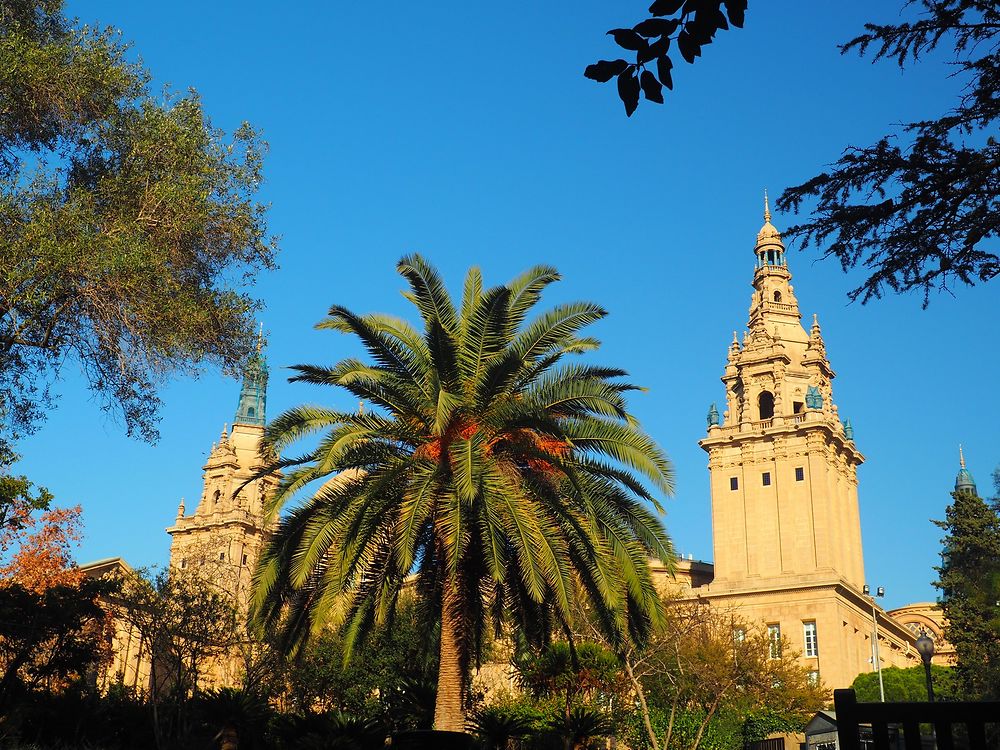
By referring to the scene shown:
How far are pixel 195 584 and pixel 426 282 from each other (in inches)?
731

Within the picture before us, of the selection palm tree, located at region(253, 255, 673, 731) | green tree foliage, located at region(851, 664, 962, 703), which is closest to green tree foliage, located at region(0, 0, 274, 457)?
palm tree, located at region(253, 255, 673, 731)

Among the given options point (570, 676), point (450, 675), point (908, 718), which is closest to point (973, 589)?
point (570, 676)

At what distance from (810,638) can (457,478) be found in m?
54.4

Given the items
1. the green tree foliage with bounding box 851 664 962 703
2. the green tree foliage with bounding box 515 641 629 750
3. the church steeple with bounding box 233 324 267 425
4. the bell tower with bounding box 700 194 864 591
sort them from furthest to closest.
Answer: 1. the church steeple with bounding box 233 324 267 425
2. the bell tower with bounding box 700 194 864 591
3. the green tree foliage with bounding box 851 664 962 703
4. the green tree foliage with bounding box 515 641 629 750

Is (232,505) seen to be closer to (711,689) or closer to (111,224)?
(711,689)

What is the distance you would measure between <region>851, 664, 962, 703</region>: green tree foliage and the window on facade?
2090 cm

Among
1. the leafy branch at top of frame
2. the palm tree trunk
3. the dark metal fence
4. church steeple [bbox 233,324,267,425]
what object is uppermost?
church steeple [bbox 233,324,267,425]

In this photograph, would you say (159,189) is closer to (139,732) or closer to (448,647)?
(448,647)

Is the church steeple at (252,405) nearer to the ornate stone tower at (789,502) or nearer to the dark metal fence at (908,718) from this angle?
the ornate stone tower at (789,502)

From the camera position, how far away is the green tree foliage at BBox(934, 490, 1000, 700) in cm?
5454

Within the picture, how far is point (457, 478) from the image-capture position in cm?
1870

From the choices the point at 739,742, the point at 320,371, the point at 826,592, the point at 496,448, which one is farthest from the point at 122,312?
the point at 826,592

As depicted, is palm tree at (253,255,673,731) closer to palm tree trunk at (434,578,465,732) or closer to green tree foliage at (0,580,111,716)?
palm tree trunk at (434,578,465,732)

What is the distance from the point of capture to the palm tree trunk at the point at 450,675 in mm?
19922
